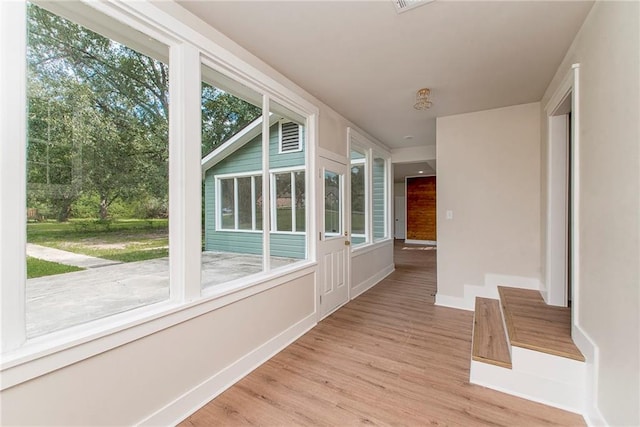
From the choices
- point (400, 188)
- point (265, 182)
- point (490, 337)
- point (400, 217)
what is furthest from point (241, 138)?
point (400, 188)

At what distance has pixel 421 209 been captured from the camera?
→ 10.4 metres

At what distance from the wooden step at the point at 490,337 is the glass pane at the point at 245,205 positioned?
232cm

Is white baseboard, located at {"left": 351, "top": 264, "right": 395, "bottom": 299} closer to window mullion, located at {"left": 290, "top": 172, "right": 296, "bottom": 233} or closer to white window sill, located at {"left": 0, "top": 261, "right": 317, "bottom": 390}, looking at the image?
window mullion, located at {"left": 290, "top": 172, "right": 296, "bottom": 233}

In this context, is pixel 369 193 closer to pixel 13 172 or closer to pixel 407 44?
pixel 407 44

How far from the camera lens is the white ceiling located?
180 centimetres

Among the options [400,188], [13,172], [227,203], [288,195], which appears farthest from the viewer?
[400,188]

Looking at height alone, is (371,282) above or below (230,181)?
below

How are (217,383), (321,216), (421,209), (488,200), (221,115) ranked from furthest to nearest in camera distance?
(421,209) → (488,200) → (321,216) → (221,115) → (217,383)

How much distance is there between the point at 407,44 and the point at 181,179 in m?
1.98

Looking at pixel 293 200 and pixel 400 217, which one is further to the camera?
pixel 400 217

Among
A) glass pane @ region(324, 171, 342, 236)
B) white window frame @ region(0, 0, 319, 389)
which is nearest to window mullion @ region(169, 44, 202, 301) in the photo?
white window frame @ region(0, 0, 319, 389)

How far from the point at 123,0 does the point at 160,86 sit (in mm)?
459

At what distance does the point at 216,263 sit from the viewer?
93.6 inches

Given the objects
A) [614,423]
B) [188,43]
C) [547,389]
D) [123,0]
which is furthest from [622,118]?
[123,0]
